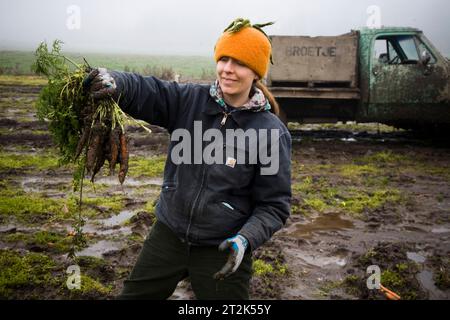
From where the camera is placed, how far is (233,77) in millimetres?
2232

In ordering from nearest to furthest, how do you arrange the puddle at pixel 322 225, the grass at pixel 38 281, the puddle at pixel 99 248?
the grass at pixel 38 281 → the puddle at pixel 99 248 → the puddle at pixel 322 225

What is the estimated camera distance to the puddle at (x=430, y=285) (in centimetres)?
A: 360

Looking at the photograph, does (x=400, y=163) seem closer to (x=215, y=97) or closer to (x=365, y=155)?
(x=365, y=155)

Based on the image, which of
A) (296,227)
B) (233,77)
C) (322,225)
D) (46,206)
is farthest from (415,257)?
(46,206)

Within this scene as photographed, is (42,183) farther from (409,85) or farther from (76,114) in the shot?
(409,85)

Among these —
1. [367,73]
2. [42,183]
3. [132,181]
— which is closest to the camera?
[42,183]

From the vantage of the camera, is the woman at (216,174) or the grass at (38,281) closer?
the woman at (216,174)

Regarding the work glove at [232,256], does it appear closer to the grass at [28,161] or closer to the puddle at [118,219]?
the puddle at [118,219]

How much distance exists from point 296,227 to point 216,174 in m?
3.05

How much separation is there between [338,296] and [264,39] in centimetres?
240

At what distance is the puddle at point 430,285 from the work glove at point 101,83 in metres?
3.25

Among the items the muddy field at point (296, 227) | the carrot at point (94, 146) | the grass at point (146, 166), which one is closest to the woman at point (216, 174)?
the carrot at point (94, 146)

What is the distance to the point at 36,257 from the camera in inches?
154

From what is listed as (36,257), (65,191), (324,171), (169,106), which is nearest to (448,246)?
(324,171)
